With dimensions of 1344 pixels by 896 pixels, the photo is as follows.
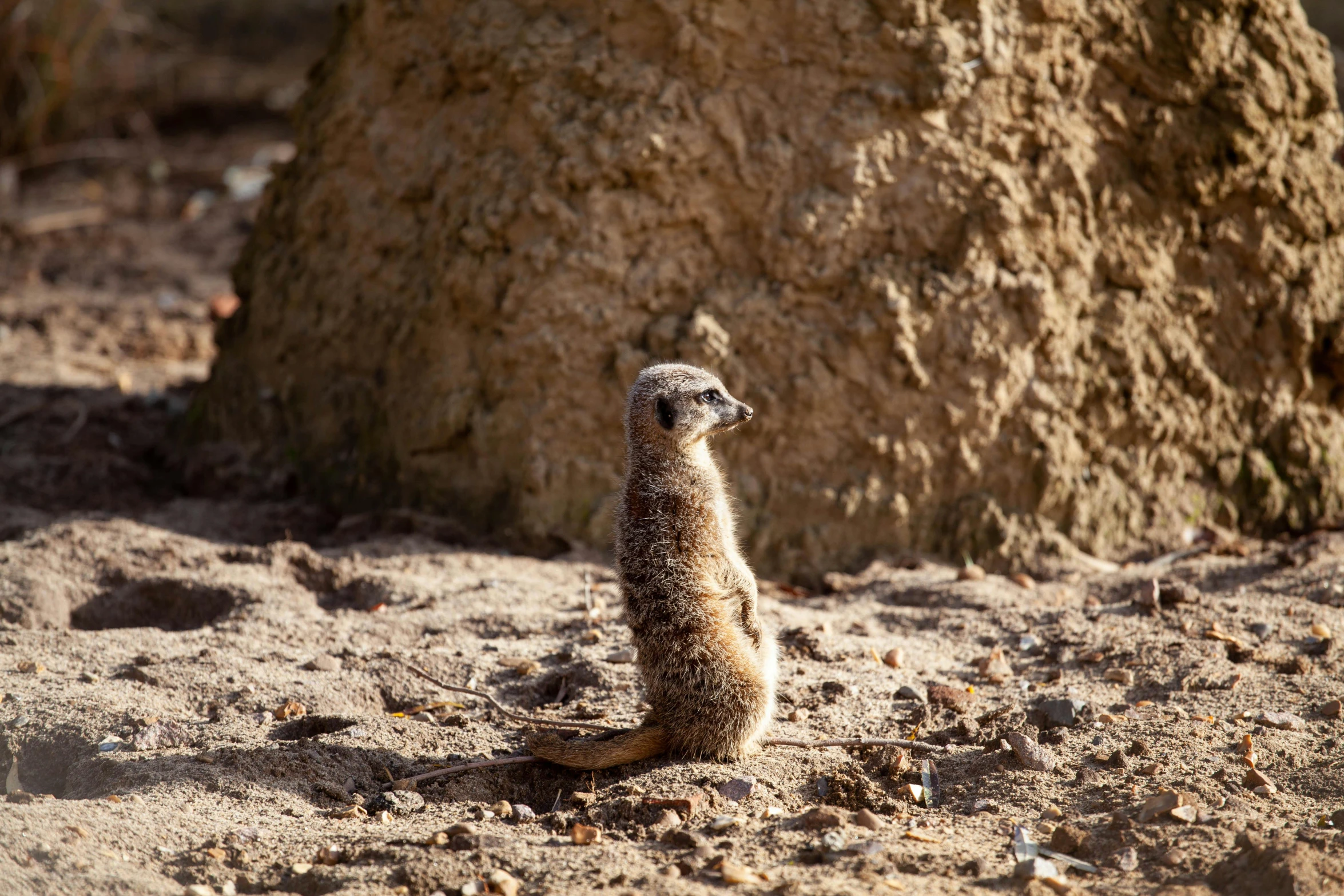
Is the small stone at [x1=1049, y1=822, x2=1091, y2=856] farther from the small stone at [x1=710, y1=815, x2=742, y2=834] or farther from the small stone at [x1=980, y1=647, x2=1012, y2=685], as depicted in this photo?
the small stone at [x1=980, y1=647, x2=1012, y2=685]

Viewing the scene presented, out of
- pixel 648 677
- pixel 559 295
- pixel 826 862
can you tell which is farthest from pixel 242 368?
pixel 826 862

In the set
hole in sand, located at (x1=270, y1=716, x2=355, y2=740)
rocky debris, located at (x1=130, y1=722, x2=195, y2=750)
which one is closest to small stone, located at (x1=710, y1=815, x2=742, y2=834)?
hole in sand, located at (x1=270, y1=716, x2=355, y2=740)

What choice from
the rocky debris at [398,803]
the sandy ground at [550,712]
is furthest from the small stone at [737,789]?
the rocky debris at [398,803]

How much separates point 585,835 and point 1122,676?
1719 millimetres

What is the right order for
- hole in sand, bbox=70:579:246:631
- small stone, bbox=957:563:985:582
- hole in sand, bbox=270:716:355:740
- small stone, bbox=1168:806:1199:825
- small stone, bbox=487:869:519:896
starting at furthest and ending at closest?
small stone, bbox=957:563:985:582
hole in sand, bbox=70:579:246:631
hole in sand, bbox=270:716:355:740
small stone, bbox=1168:806:1199:825
small stone, bbox=487:869:519:896

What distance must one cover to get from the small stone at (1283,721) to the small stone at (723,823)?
1.48m

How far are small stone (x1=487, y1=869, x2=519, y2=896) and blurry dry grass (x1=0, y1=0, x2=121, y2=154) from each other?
7684 mm

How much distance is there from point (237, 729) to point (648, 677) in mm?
1136

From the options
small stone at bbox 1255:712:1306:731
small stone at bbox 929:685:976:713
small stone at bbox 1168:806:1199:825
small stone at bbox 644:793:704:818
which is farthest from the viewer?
small stone at bbox 929:685:976:713

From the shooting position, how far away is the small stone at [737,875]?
2.49m

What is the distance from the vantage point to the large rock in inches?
173

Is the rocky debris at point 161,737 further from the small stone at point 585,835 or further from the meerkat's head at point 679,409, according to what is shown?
the meerkat's head at point 679,409

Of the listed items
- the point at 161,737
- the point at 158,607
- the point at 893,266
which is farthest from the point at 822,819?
the point at 158,607

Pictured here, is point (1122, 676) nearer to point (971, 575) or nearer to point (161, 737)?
point (971, 575)
